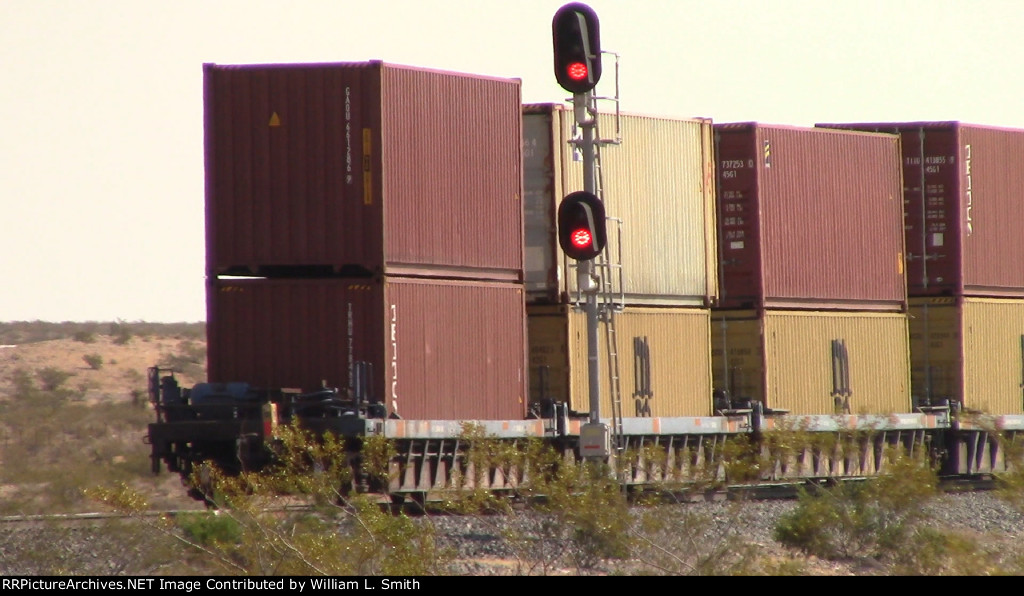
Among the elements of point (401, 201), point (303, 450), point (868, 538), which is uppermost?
point (401, 201)

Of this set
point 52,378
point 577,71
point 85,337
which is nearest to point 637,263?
point 577,71

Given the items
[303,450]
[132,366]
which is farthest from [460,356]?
[132,366]

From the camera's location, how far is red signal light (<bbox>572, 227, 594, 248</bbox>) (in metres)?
13.9

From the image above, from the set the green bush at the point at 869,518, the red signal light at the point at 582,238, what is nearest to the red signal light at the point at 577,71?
the red signal light at the point at 582,238

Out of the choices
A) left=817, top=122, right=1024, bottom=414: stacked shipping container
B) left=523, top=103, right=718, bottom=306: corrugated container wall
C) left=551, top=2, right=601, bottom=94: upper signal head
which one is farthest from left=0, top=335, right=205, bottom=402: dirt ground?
left=551, top=2, right=601, bottom=94: upper signal head

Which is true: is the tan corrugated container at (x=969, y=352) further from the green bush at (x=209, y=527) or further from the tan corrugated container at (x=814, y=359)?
the green bush at (x=209, y=527)

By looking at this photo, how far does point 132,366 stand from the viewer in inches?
2394

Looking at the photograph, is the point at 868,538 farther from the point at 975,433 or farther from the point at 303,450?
the point at 975,433

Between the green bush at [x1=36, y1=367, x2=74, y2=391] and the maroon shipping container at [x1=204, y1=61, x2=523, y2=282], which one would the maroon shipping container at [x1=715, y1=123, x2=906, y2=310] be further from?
the green bush at [x1=36, y1=367, x2=74, y2=391]

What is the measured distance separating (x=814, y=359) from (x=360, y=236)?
31.8ft

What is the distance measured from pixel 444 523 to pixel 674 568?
5155 mm

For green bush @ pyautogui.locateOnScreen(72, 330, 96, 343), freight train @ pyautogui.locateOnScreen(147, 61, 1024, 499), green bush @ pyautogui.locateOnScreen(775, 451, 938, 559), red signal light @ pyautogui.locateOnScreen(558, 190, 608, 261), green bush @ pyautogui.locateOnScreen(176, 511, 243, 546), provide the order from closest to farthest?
1. red signal light @ pyautogui.locateOnScreen(558, 190, 608, 261)
2. green bush @ pyautogui.locateOnScreen(176, 511, 243, 546)
3. green bush @ pyautogui.locateOnScreen(775, 451, 938, 559)
4. freight train @ pyautogui.locateOnScreen(147, 61, 1024, 499)
5. green bush @ pyautogui.locateOnScreen(72, 330, 96, 343)

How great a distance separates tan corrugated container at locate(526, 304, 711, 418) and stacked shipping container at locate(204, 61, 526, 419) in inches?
50.3

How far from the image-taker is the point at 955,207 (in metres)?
29.0
